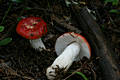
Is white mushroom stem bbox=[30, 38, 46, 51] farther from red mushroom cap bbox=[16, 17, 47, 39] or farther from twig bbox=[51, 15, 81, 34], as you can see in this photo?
twig bbox=[51, 15, 81, 34]

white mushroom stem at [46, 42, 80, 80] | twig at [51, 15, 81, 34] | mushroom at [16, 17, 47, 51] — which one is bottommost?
white mushroom stem at [46, 42, 80, 80]

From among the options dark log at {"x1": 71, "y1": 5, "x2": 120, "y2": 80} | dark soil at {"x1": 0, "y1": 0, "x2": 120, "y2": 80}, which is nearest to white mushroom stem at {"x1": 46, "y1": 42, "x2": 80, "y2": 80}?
dark soil at {"x1": 0, "y1": 0, "x2": 120, "y2": 80}

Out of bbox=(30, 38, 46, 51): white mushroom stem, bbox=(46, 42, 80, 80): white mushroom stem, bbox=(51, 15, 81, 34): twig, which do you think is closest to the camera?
bbox=(46, 42, 80, 80): white mushroom stem

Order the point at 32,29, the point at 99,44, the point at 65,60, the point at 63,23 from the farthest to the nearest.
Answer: the point at 63,23, the point at 99,44, the point at 32,29, the point at 65,60

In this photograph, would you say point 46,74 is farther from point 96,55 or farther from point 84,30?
point 84,30

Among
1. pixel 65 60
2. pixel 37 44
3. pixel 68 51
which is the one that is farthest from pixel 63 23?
pixel 65 60

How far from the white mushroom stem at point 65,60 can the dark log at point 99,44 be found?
42 cm

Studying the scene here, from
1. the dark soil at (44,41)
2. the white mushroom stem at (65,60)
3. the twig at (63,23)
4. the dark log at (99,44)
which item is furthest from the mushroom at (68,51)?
the twig at (63,23)

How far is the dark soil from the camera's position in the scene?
2.77m

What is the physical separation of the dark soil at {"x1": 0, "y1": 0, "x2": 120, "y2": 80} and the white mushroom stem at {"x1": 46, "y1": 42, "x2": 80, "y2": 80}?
132 mm

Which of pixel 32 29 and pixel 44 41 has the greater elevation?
pixel 32 29

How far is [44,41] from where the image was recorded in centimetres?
352

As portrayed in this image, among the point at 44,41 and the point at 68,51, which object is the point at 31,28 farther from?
the point at 68,51

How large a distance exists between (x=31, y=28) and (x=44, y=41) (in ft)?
2.29
